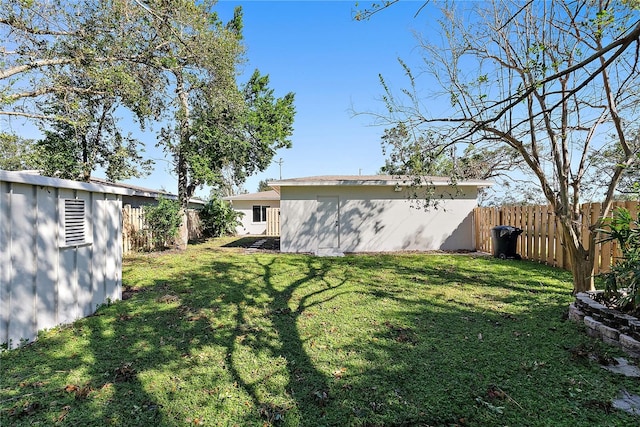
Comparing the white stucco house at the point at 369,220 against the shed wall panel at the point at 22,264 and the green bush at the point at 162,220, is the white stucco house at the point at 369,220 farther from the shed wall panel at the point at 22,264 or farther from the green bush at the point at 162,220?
the shed wall panel at the point at 22,264

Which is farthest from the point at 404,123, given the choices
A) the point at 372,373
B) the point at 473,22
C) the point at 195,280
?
the point at 195,280

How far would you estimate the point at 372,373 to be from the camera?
3.07m

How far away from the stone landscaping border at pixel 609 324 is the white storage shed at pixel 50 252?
6.85 meters

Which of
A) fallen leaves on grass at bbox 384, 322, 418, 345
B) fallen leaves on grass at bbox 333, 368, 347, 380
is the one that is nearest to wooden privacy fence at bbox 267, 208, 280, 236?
fallen leaves on grass at bbox 384, 322, 418, 345

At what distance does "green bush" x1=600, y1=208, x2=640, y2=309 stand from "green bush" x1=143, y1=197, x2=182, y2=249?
40.8 feet

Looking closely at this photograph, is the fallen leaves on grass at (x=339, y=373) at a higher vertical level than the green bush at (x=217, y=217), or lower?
lower

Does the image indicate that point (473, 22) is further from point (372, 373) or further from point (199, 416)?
point (199, 416)

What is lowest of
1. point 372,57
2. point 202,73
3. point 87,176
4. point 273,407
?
point 273,407

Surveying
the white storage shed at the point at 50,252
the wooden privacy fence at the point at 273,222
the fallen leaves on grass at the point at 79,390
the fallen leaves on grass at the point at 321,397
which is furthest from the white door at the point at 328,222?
the fallen leaves on grass at the point at 79,390

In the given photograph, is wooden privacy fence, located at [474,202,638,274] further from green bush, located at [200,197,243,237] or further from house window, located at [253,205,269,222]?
house window, located at [253,205,269,222]

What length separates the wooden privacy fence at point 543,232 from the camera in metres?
6.89

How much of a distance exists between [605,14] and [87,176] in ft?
51.5

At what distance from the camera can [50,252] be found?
4.04 meters

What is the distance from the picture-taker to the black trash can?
981 cm
